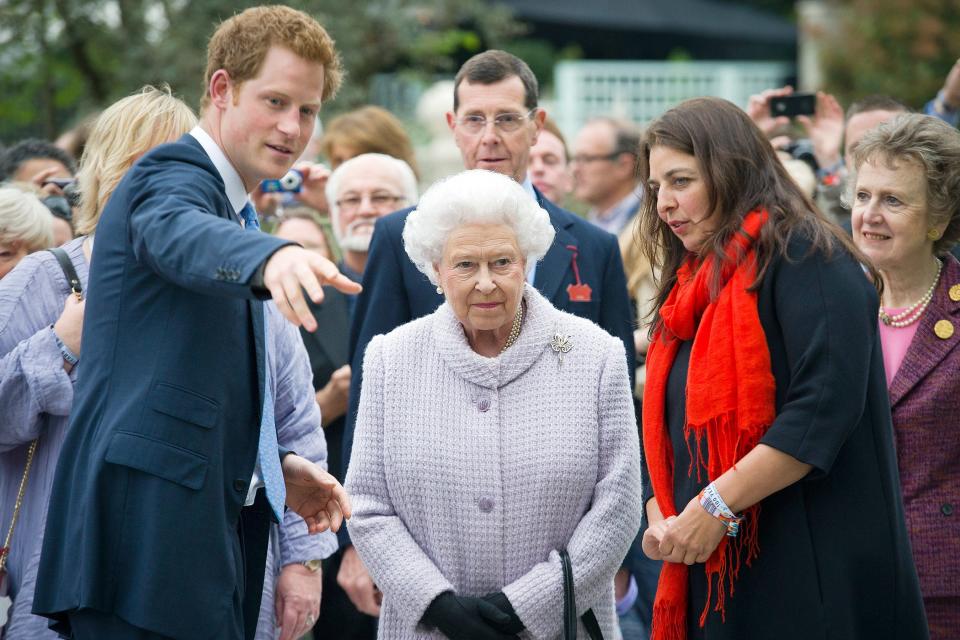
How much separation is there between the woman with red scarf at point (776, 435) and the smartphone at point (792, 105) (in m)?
2.85

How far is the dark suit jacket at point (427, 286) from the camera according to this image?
4457 mm

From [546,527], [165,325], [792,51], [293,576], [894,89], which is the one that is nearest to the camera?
[165,325]

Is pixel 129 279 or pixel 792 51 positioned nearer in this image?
pixel 129 279

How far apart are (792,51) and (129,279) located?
20.9 meters

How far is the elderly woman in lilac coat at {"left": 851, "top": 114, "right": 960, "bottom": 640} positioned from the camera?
388 cm

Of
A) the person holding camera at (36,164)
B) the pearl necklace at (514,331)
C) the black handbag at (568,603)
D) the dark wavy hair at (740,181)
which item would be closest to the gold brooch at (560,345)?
the pearl necklace at (514,331)

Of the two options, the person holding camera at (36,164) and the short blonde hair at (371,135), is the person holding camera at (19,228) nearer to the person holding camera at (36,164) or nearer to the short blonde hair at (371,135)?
the person holding camera at (36,164)

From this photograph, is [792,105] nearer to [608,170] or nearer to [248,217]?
[608,170]

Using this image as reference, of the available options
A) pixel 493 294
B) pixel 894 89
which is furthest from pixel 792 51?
pixel 493 294

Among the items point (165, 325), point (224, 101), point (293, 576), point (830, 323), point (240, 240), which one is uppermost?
point (224, 101)

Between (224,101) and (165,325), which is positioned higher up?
(224,101)

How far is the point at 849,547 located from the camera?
130 inches

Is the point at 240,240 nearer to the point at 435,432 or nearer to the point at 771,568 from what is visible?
the point at 435,432

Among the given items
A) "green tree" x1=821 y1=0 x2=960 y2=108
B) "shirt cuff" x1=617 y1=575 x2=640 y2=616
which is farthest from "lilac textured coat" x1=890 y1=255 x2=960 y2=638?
"green tree" x1=821 y1=0 x2=960 y2=108
